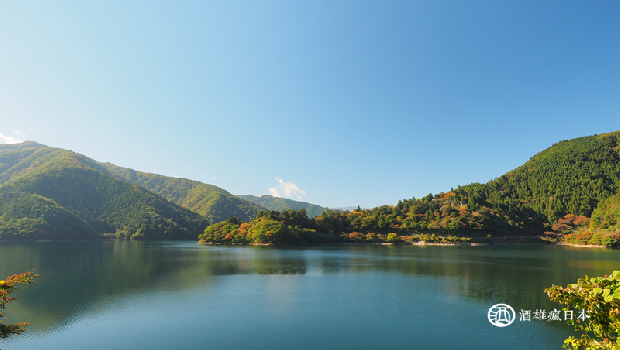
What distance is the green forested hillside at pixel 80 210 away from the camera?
12406cm

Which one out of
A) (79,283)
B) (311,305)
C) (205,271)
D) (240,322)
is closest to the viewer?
(240,322)

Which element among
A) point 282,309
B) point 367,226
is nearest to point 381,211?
point 367,226

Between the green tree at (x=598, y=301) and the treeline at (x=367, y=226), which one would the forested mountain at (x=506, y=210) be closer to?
the treeline at (x=367, y=226)

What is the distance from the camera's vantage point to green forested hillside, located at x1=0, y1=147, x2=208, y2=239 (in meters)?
124

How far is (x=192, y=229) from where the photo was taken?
6309 inches

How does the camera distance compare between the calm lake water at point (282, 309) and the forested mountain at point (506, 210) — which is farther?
the forested mountain at point (506, 210)

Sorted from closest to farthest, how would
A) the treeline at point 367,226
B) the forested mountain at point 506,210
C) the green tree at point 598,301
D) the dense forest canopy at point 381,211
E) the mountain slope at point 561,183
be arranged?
the green tree at point 598,301 < the treeline at point 367,226 < the forested mountain at point 506,210 < the dense forest canopy at point 381,211 < the mountain slope at point 561,183

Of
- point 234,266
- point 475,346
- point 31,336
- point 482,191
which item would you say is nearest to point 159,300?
point 31,336

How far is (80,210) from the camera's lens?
169 metres

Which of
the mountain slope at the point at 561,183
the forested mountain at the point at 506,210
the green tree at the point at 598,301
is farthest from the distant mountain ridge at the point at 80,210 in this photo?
the green tree at the point at 598,301

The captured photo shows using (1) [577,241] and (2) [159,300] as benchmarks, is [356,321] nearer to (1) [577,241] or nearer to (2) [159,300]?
(2) [159,300]

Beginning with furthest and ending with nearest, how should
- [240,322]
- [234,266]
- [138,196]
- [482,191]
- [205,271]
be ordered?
[138,196], [482,191], [234,266], [205,271], [240,322]

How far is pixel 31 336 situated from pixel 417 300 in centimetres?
2771

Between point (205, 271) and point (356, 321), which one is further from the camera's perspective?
point (205, 271)
